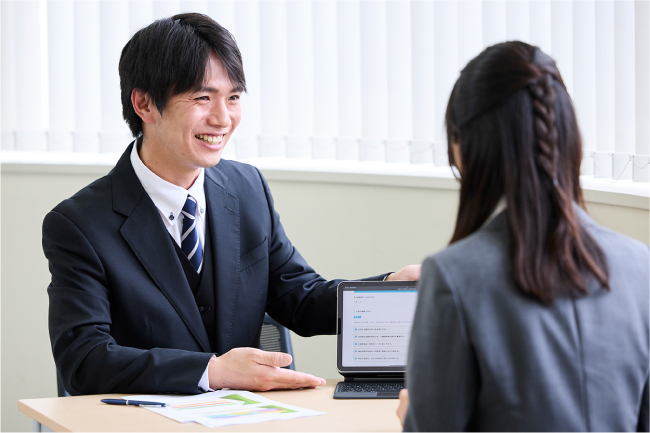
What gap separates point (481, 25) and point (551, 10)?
0.83ft

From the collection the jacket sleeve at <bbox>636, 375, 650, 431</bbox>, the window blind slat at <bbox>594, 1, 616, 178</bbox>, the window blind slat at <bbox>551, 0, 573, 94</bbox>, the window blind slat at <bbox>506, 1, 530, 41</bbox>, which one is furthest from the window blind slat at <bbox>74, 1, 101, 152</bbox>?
the jacket sleeve at <bbox>636, 375, 650, 431</bbox>

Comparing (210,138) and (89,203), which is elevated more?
(210,138)

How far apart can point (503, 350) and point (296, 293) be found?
1.11 metres

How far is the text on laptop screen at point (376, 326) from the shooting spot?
1.43m

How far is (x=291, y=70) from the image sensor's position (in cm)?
247

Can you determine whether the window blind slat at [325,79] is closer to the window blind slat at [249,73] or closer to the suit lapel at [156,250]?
the window blind slat at [249,73]

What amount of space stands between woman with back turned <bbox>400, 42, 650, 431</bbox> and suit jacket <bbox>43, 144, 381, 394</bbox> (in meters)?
0.76

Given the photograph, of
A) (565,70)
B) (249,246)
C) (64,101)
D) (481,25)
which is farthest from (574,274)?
(64,101)

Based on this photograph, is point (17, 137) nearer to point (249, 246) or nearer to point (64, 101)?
point (64, 101)

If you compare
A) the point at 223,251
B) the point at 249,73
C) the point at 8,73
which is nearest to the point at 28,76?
the point at 8,73

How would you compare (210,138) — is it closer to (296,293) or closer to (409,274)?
(296,293)

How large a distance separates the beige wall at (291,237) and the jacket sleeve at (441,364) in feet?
5.20

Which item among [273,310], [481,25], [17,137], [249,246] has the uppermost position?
[481,25]

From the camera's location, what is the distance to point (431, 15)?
89.9 inches
